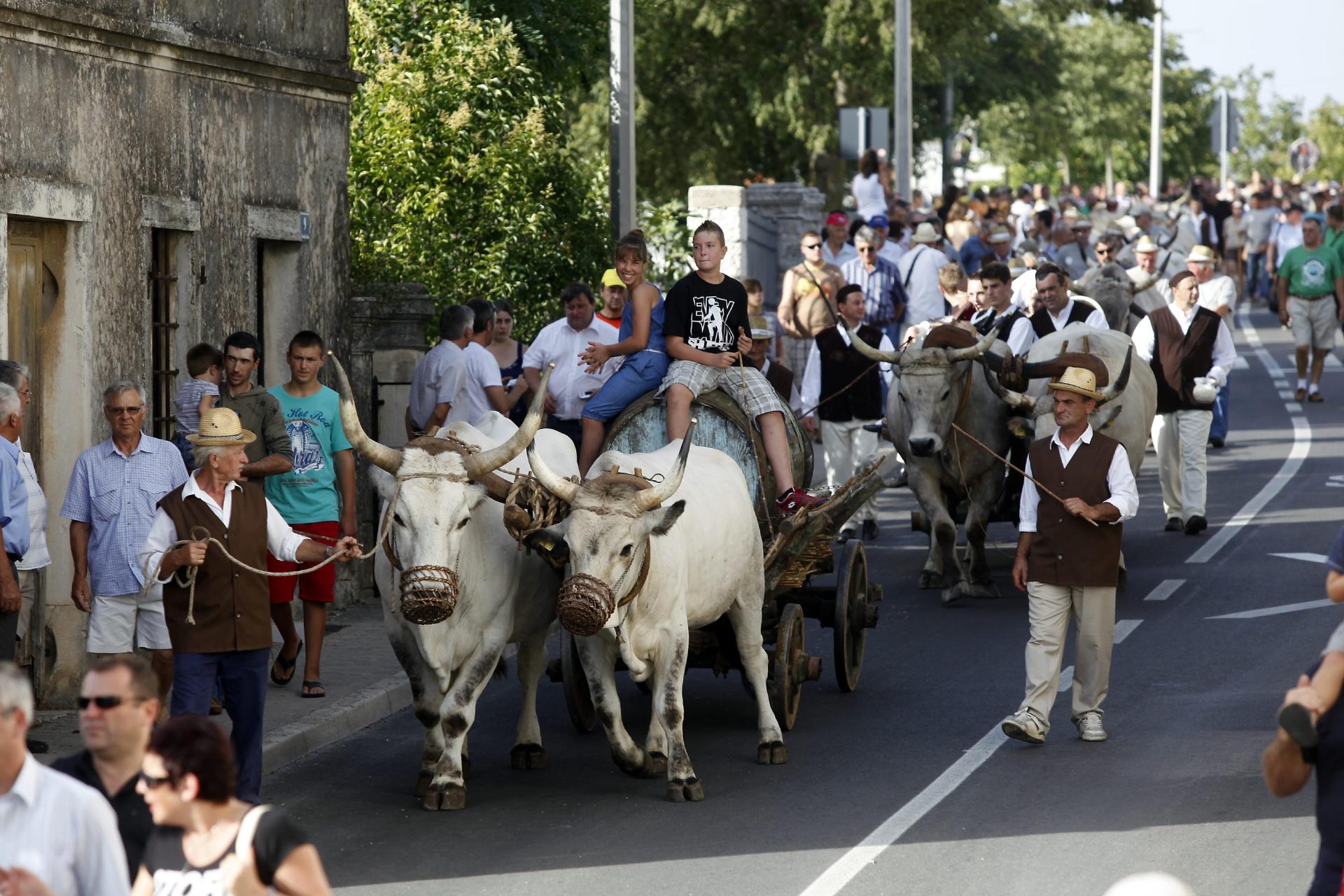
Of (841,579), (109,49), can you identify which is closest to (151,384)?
(109,49)

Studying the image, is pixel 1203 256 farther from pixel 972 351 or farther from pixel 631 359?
pixel 631 359

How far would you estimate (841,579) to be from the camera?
1163 cm

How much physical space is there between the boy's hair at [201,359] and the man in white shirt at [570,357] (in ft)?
11.4

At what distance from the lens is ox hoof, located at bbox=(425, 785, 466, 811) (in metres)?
9.41

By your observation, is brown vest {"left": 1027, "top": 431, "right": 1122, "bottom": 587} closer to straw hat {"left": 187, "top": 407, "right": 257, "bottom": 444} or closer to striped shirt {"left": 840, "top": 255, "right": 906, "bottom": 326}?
straw hat {"left": 187, "top": 407, "right": 257, "bottom": 444}

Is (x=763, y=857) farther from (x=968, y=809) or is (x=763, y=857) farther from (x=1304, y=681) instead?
(x=1304, y=681)

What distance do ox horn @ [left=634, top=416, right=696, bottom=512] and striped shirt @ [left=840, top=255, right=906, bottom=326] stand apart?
10.9 metres

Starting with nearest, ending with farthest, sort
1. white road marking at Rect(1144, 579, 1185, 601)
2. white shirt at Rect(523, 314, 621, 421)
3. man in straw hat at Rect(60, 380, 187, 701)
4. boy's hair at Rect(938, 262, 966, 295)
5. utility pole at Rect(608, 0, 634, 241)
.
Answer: man in straw hat at Rect(60, 380, 187, 701), white road marking at Rect(1144, 579, 1185, 601), white shirt at Rect(523, 314, 621, 421), boy's hair at Rect(938, 262, 966, 295), utility pole at Rect(608, 0, 634, 241)

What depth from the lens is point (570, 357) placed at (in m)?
15.2

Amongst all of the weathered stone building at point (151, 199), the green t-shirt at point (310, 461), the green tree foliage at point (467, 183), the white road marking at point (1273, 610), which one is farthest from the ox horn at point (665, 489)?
the green tree foliage at point (467, 183)

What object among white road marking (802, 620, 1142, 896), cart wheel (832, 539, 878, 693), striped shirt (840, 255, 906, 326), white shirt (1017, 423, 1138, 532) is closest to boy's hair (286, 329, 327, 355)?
cart wheel (832, 539, 878, 693)

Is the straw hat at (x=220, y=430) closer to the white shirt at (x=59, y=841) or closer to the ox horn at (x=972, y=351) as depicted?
the white shirt at (x=59, y=841)

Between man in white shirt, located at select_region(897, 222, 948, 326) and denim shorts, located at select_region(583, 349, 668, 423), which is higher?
man in white shirt, located at select_region(897, 222, 948, 326)

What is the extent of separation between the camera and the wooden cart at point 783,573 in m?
10.8
